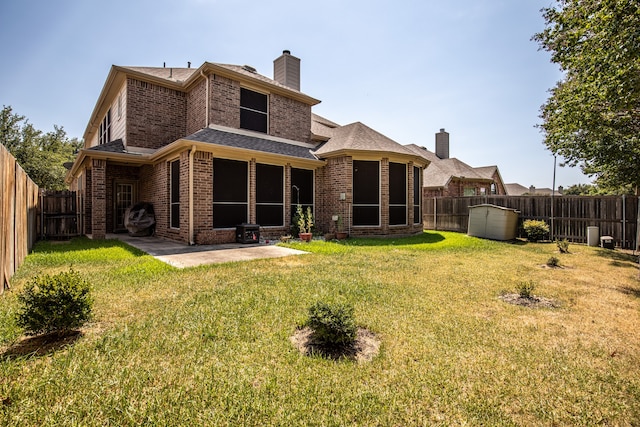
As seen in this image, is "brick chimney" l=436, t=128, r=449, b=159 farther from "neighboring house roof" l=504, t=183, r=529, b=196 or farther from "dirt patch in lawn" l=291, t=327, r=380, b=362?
"dirt patch in lawn" l=291, t=327, r=380, b=362

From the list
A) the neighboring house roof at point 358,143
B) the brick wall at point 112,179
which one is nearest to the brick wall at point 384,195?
the neighboring house roof at point 358,143

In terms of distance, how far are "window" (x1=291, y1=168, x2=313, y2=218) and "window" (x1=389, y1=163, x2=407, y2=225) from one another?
11.5 ft

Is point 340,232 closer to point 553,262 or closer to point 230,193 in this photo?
point 230,193

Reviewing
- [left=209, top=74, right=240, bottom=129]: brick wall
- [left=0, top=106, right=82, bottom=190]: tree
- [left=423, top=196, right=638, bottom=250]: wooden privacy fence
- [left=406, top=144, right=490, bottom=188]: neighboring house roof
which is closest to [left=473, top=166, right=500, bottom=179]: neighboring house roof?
[left=406, top=144, right=490, bottom=188]: neighboring house roof

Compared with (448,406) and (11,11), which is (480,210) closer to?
(448,406)

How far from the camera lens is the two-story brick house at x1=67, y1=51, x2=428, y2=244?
9.55 m

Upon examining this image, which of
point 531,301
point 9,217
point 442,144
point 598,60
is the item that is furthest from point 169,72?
point 442,144

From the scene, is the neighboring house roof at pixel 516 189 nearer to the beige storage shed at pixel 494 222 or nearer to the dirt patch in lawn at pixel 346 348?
the beige storage shed at pixel 494 222

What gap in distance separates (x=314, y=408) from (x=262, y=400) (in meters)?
0.37

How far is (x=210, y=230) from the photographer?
30.5 ft

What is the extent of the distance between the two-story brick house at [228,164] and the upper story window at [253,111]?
44mm

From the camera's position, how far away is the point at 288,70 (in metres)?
15.0

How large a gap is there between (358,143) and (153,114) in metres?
8.57

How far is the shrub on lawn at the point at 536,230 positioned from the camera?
11.5m
